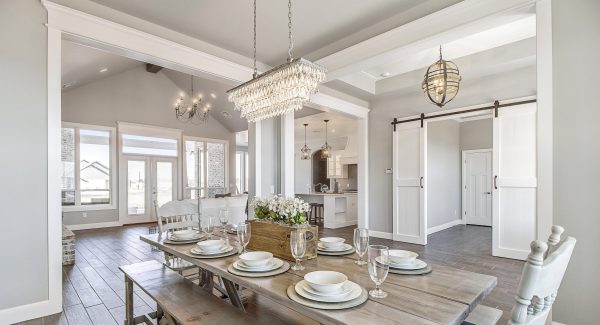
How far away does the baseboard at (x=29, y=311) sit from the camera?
94.0 inches

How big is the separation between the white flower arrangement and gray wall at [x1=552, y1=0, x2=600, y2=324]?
6.56ft

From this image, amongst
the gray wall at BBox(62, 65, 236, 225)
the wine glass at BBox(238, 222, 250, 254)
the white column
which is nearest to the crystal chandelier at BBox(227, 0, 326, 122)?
the wine glass at BBox(238, 222, 250, 254)

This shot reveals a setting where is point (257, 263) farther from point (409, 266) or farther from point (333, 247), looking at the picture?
point (409, 266)

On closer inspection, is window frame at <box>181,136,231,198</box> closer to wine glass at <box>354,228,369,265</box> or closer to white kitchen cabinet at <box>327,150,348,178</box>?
white kitchen cabinet at <box>327,150,348,178</box>

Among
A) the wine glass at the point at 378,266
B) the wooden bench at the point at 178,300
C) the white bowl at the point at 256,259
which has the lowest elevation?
the wooden bench at the point at 178,300

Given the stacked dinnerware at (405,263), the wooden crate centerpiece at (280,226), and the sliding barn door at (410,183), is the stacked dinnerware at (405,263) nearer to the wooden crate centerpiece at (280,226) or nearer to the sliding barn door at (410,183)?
the wooden crate centerpiece at (280,226)

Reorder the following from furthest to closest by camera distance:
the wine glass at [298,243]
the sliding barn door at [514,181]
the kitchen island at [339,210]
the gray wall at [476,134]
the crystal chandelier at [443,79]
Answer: the gray wall at [476,134], the kitchen island at [339,210], the sliding barn door at [514,181], the crystal chandelier at [443,79], the wine glass at [298,243]

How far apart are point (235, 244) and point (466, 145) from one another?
24.6 ft

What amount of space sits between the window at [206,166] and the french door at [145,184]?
56cm

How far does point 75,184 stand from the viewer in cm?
759

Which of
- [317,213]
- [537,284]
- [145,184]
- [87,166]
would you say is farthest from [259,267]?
[145,184]

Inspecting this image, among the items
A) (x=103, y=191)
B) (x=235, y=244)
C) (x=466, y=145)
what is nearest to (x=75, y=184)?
(x=103, y=191)

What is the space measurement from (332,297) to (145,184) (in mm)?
8938

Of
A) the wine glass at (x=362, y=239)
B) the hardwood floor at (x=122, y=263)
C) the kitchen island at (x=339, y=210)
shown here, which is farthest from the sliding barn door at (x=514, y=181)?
the wine glass at (x=362, y=239)
